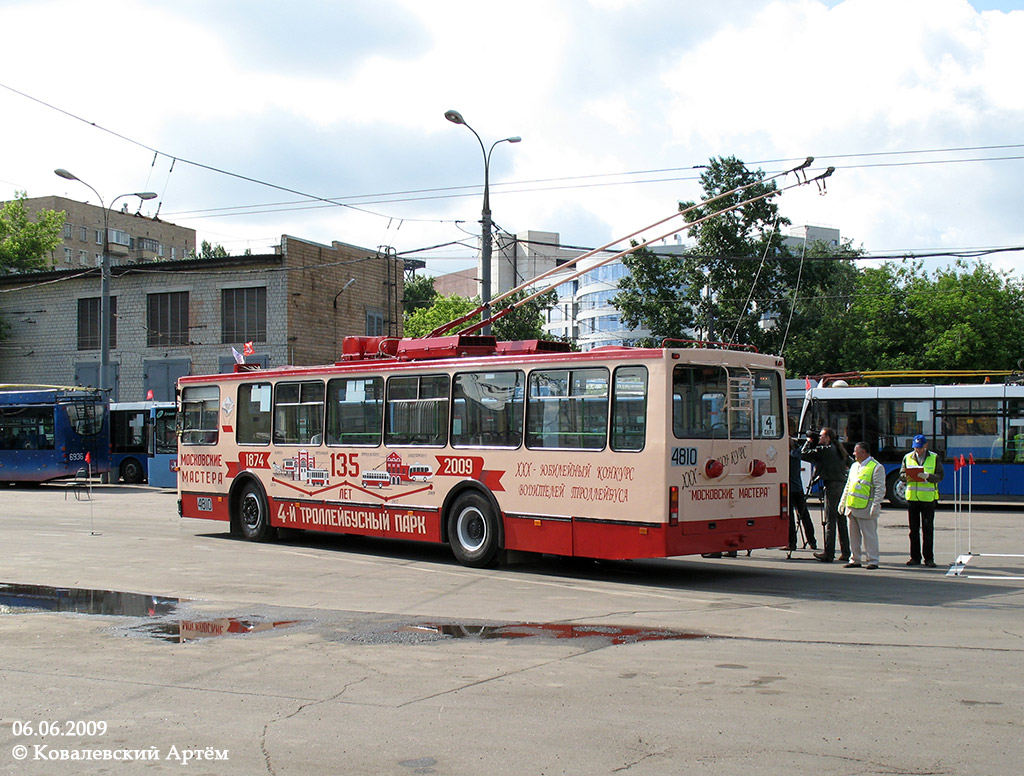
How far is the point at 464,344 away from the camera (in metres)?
13.7

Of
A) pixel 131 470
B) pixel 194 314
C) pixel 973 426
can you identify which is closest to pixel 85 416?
pixel 131 470

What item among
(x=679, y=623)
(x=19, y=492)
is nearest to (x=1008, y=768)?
(x=679, y=623)

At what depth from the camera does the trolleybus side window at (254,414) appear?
53.3 ft

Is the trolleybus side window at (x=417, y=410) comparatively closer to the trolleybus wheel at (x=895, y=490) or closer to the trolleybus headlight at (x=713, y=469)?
the trolleybus headlight at (x=713, y=469)

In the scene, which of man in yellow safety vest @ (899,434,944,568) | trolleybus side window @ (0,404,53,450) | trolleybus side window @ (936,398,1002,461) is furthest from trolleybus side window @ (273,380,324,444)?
trolleybus side window @ (0,404,53,450)

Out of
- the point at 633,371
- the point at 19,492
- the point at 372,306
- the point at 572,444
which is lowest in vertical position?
the point at 19,492

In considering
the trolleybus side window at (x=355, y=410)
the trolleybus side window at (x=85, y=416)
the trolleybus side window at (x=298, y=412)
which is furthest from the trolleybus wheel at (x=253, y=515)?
the trolleybus side window at (x=85, y=416)

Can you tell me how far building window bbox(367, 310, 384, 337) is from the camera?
43644mm

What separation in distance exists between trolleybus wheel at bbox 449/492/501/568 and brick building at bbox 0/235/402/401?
25552 millimetres

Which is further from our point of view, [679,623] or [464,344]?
[464,344]

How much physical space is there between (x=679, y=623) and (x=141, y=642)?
4.56m

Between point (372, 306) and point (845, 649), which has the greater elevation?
point (372, 306)

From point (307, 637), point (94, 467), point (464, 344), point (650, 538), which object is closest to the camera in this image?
point (307, 637)

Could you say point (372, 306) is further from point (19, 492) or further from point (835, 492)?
point (835, 492)
